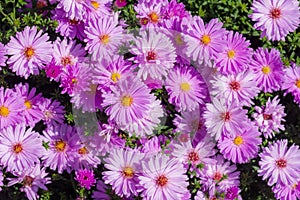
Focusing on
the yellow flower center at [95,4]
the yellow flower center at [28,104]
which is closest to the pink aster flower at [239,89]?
the yellow flower center at [95,4]

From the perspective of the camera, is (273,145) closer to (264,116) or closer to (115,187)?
(264,116)

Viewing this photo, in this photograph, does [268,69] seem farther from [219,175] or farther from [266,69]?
[219,175]

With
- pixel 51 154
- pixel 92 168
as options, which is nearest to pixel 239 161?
pixel 92 168

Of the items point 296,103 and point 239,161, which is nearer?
point 239,161

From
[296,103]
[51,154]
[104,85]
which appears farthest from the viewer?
[296,103]

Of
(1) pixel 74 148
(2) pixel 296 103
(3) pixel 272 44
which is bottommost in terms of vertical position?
(1) pixel 74 148

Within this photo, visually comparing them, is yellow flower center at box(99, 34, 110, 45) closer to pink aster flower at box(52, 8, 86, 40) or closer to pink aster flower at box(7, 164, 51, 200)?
pink aster flower at box(52, 8, 86, 40)

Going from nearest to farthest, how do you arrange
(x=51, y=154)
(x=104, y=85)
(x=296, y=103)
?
(x=104, y=85) → (x=51, y=154) → (x=296, y=103)

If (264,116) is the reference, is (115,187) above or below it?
below

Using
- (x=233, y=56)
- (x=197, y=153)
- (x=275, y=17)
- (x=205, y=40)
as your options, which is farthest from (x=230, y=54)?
(x=197, y=153)
